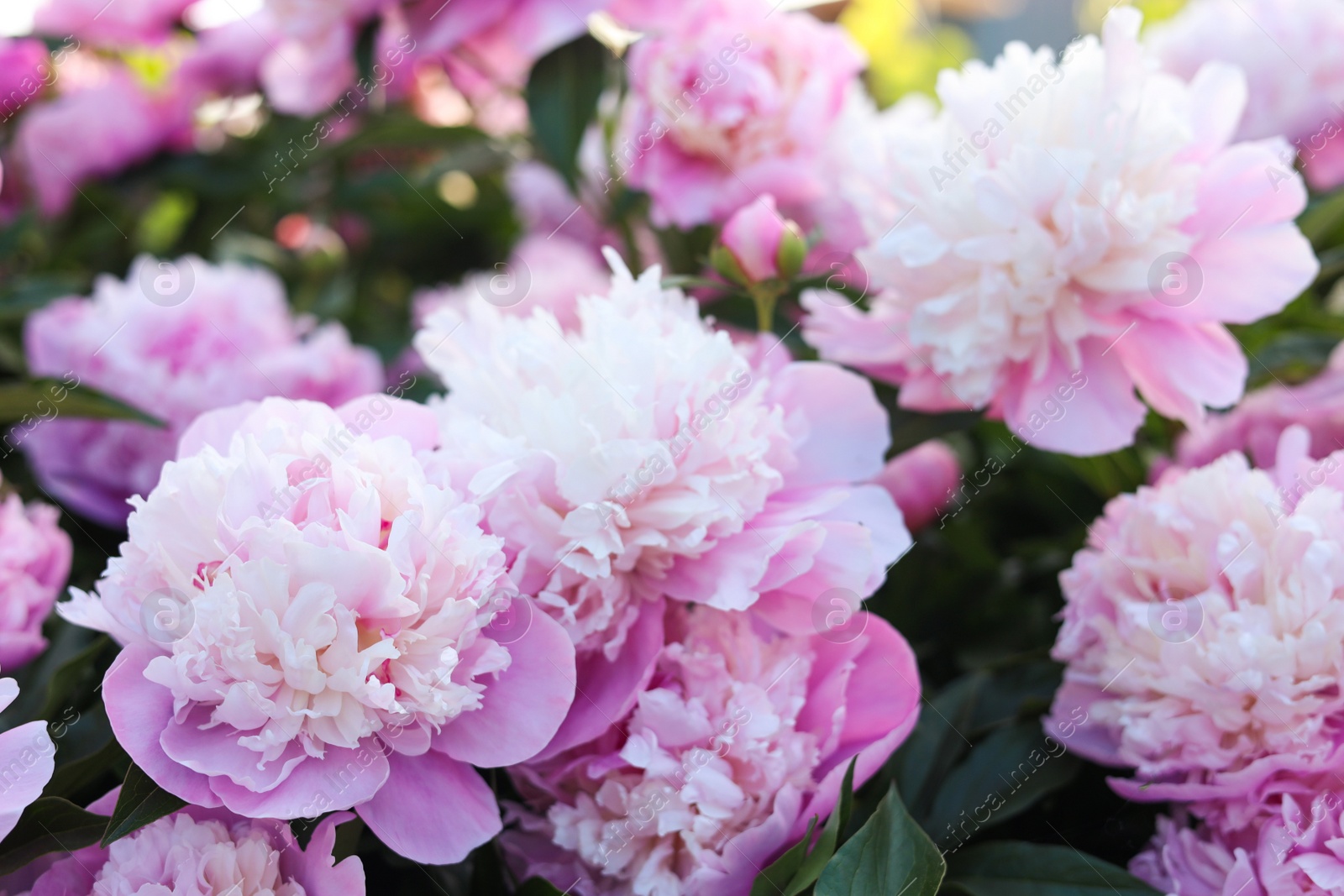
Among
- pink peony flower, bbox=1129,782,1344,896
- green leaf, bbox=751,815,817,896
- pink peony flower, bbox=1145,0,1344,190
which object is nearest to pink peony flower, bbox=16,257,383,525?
green leaf, bbox=751,815,817,896

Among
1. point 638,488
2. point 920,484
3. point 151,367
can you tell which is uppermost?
point 638,488

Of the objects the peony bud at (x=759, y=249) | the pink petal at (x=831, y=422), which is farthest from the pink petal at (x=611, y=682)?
the peony bud at (x=759, y=249)

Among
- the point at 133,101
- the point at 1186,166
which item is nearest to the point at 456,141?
the point at 133,101

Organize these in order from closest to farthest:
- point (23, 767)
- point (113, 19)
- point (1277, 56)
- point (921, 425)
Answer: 1. point (23, 767)
2. point (921, 425)
3. point (1277, 56)
4. point (113, 19)

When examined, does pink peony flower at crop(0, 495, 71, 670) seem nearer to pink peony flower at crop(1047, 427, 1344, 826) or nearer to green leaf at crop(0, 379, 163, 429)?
green leaf at crop(0, 379, 163, 429)

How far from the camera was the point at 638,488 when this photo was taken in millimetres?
469

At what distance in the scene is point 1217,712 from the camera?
1.61 feet

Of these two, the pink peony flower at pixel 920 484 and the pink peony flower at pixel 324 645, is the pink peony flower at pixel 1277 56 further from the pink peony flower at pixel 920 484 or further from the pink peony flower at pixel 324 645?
the pink peony flower at pixel 324 645

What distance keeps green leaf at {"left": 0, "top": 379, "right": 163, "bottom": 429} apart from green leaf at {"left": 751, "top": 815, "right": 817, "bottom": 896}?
0.43 meters

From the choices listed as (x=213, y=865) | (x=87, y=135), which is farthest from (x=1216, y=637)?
(x=87, y=135)

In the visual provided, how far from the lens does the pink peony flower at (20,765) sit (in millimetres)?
396

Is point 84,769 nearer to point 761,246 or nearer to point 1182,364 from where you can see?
point 761,246

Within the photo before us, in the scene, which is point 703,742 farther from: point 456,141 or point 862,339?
point 456,141

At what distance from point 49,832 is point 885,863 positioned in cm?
35
